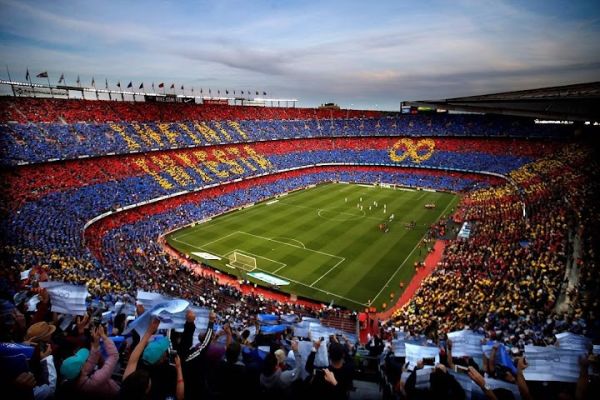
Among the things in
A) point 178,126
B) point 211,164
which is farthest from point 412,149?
point 178,126

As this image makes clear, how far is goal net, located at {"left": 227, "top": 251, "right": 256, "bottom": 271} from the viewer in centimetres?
2908

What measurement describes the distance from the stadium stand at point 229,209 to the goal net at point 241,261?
1.87m

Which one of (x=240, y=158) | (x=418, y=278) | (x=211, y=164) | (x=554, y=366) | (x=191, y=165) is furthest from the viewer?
(x=240, y=158)

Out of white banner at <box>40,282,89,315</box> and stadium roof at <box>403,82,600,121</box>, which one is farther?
stadium roof at <box>403,82,600,121</box>

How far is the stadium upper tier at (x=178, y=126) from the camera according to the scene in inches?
1447

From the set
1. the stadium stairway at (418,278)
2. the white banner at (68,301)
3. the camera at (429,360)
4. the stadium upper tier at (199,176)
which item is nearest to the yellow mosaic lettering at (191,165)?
the stadium upper tier at (199,176)

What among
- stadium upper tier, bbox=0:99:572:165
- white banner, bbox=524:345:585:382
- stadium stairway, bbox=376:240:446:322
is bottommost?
stadium stairway, bbox=376:240:446:322

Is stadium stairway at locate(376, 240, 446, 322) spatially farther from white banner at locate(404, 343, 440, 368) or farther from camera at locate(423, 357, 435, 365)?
camera at locate(423, 357, 435, 365)

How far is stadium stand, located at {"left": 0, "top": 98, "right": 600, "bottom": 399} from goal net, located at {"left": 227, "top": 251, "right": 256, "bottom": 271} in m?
1.87

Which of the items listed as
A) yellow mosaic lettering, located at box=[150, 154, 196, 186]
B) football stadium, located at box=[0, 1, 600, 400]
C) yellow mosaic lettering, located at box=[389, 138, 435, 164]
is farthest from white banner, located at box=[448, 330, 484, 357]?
yellow mosaic lettering, located at box=[389, 138, 435, 164]

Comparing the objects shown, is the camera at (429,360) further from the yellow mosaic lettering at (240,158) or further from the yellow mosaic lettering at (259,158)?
the yellow mosaic lettering at (259,158)

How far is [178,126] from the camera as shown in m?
52.7

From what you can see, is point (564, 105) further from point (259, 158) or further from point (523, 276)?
point (259, 158)

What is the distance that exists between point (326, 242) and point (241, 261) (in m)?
8.72
